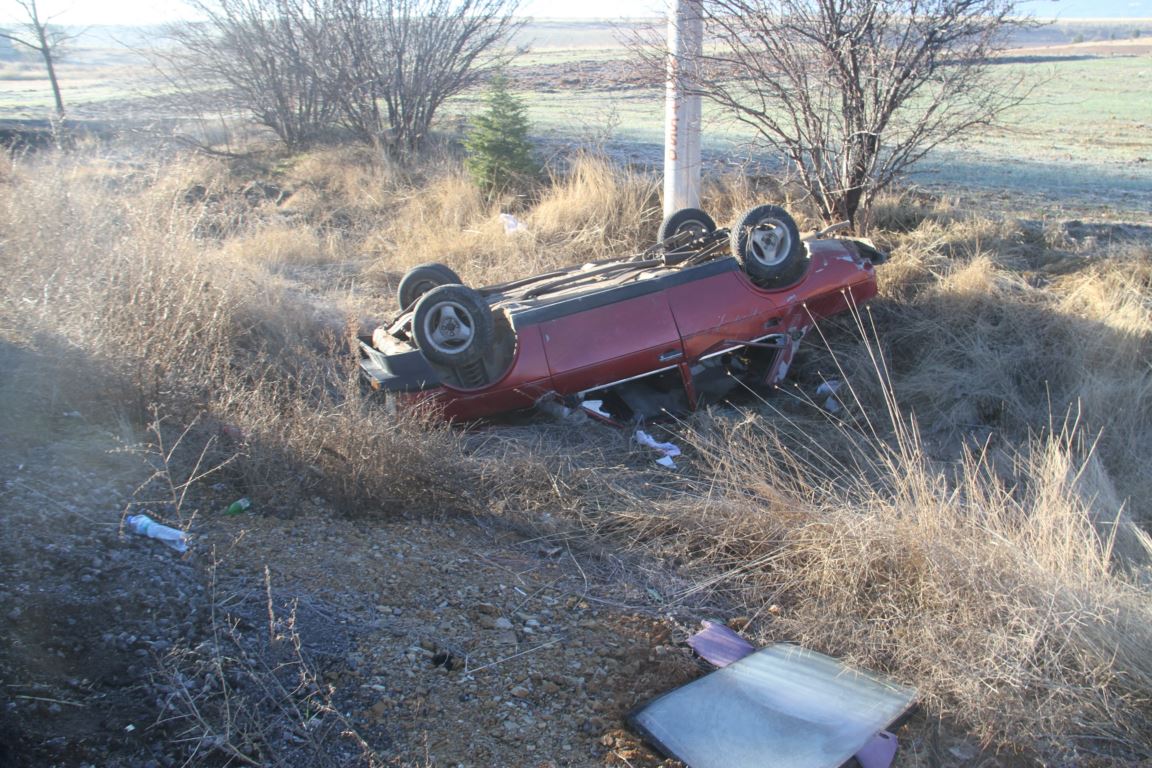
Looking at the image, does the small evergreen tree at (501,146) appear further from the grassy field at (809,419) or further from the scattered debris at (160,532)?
the scattered debris at (160,532)

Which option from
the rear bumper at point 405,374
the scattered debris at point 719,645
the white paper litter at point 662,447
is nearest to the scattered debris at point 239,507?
the rear bumper at point 405,374

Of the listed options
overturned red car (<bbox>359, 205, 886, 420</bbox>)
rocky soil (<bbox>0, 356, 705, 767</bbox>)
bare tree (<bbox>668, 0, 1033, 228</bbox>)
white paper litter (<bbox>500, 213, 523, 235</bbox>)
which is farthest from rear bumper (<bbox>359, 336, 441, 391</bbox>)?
white paper litter (<bbox>500, 213, 523, 235</bbox>)

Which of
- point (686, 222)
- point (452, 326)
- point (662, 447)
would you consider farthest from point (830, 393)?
point (452, 326)

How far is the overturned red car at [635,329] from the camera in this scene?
5508 millimetres

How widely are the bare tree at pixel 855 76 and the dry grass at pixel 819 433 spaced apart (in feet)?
2.68

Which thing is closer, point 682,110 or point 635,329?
point 635,329

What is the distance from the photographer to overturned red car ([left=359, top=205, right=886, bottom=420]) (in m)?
5.51

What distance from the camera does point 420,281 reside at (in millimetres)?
6777

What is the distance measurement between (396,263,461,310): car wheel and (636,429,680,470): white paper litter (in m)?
2.06

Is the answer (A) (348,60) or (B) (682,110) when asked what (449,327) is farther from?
(A) (348,60)

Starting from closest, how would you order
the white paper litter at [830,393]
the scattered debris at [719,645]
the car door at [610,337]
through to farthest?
the scattered debris at [719,645] → the car door at [610,337] → the white paper litter at [830,393]

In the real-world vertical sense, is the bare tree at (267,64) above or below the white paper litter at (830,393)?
above

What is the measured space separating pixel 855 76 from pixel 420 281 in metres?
4.31

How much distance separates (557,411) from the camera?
5715 millimetres
